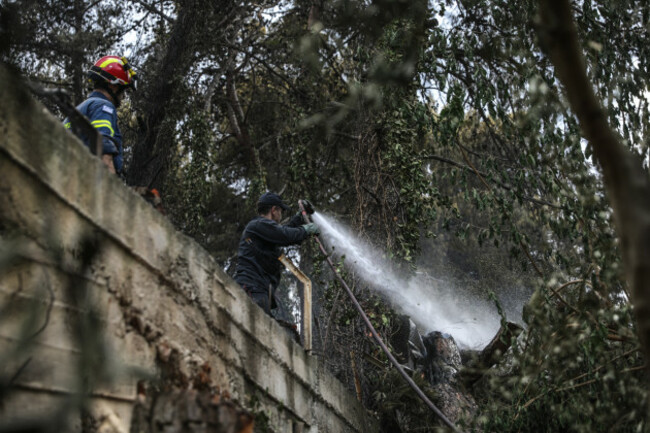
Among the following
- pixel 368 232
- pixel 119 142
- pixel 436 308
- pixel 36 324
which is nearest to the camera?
pixel 36 324

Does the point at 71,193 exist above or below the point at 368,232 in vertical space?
below

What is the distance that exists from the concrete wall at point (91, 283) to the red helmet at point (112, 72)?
1717mm

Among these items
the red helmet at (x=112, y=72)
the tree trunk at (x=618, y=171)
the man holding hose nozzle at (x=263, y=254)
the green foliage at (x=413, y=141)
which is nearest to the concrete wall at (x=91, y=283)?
the green foliage at (x=413, y=141)

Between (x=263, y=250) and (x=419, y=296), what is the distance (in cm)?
517

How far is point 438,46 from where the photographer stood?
679cm

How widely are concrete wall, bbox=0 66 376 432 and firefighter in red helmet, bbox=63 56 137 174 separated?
105 cm

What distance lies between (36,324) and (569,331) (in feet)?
12.2

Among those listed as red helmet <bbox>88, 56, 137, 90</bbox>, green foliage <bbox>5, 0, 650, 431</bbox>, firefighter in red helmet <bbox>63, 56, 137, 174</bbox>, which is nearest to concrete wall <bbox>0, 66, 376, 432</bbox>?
green foliage <bbox>5, 0, 650, 431</bbox>

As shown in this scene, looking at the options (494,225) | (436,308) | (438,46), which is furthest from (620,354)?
(436,308)

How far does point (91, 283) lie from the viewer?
283cm

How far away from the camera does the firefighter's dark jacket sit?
5797mm

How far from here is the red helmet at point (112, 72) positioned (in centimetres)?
476

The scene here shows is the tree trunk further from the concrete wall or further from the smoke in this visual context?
the smoke

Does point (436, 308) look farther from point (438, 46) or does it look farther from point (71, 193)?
point (71, 193)
